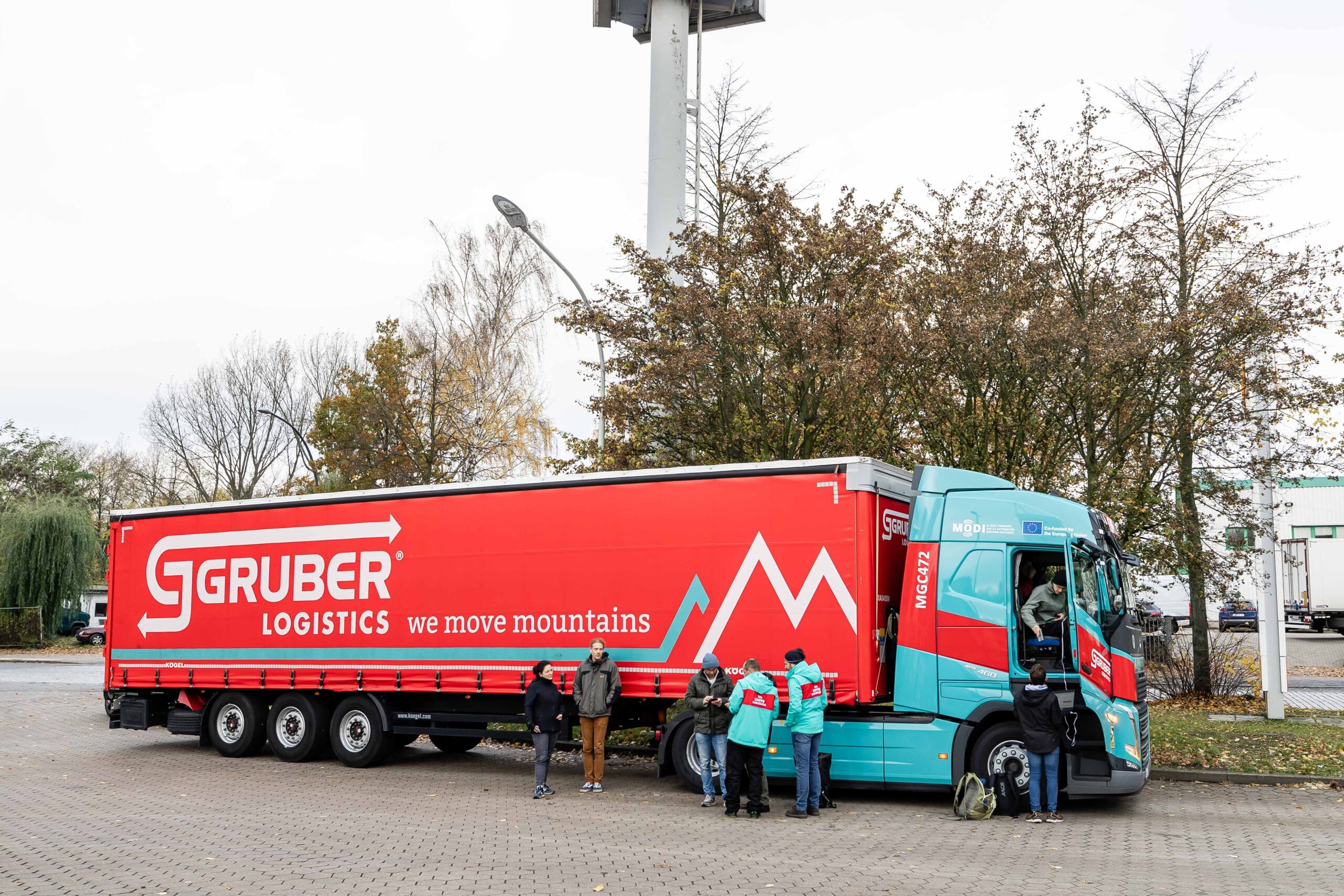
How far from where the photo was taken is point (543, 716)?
12.9m

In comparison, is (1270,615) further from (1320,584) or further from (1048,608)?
(1320,584)

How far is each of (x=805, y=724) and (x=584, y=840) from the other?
8.41 feet

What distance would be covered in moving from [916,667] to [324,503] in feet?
26.8

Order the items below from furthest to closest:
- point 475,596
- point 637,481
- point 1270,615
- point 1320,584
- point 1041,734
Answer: point 1320,584, point 1270,615, point 475,596, point 637,481, point 1041,734

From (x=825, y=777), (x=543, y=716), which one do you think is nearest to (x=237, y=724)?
(x=543, y=716)

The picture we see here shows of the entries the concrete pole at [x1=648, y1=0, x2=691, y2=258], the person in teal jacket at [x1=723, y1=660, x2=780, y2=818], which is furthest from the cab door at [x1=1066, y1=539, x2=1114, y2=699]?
the concrete pole at [x1=648, y1=0, x2=691, y2=258]

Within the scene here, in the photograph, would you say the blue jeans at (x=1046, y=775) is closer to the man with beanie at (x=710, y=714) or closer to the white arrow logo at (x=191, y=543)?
the man with beanie at (x=710, y=714)

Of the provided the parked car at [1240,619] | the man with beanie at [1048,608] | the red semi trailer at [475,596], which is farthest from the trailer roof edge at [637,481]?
the parked car at [1240,619]

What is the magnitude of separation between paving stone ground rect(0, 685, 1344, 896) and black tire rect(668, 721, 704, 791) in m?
0.34

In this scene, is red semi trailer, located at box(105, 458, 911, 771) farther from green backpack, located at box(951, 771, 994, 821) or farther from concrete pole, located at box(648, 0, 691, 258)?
concrete pole, located at box(648, 0, 691, 258)

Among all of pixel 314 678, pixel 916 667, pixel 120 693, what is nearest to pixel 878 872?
pixel 916 667

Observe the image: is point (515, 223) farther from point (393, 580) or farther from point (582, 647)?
point (582, 647)

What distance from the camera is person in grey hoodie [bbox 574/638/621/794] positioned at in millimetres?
12969

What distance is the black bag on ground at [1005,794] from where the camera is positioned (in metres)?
11.8
